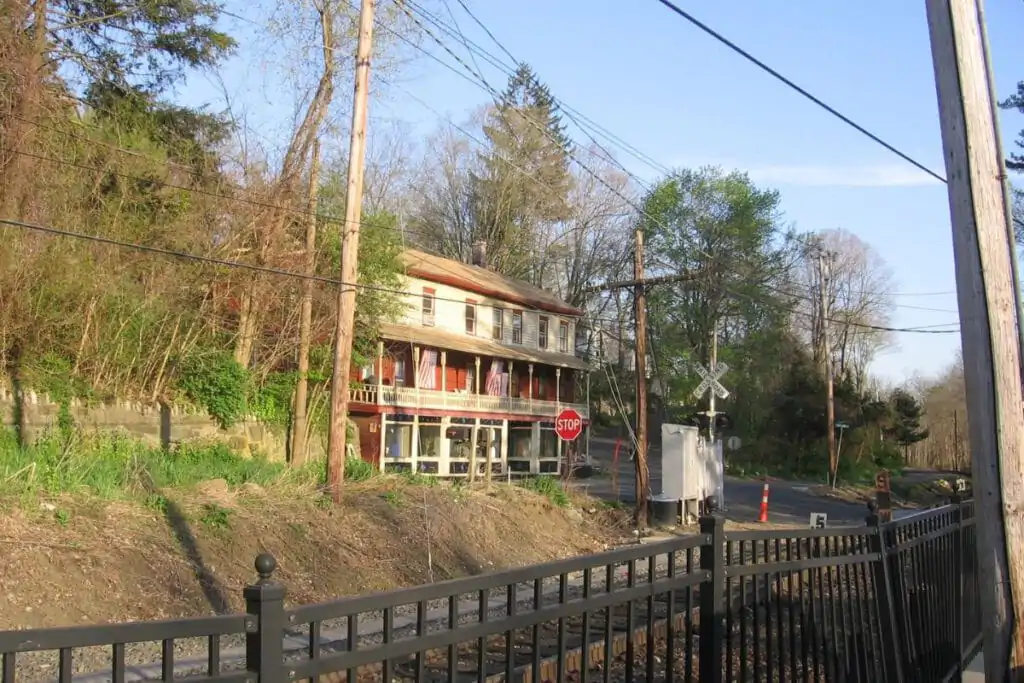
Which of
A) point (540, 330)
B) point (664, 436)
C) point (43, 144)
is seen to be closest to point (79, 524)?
point (43, 144)

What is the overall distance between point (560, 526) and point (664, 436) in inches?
206

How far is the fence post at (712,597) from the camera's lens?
4375 millimetres

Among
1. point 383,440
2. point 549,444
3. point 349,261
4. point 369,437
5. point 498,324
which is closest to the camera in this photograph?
point 349,261

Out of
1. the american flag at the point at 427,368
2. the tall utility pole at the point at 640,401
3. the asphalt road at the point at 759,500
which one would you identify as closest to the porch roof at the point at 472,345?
A: the american flag at the point at 427,368

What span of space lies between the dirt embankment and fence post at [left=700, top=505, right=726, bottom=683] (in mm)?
7623

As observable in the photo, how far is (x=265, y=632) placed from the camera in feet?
8.32

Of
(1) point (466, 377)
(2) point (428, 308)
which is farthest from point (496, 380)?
(2) point (428, 308)

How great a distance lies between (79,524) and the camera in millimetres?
11656

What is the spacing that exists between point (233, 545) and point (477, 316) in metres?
24.3

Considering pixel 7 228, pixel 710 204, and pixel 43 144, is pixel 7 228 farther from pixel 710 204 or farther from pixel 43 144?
pixel 710 204

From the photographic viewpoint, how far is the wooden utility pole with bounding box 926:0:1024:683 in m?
5.88

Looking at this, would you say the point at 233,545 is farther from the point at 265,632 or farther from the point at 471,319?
the point at 471,319

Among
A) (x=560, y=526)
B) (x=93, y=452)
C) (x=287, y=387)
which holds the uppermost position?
(x=287, y=387)

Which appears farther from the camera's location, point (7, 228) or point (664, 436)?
point (664, 436)
